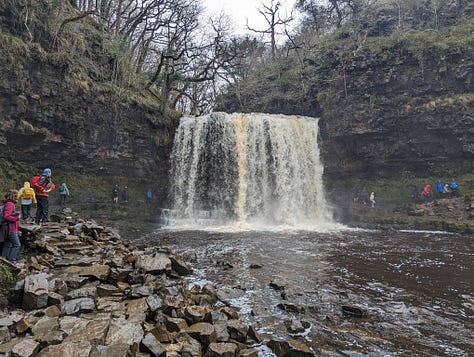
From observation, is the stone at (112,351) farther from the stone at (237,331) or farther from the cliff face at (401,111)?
the cliff face at (401,111)

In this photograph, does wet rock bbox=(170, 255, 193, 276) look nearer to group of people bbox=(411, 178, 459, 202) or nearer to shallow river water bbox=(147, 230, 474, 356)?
shallow river water bbox=(147, 230, 474, 356)

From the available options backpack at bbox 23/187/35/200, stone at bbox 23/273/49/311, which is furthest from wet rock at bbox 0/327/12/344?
backpack at bbox 23/187/35/200

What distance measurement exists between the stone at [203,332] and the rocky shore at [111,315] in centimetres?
1

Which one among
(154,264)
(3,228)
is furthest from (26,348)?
(154,264)

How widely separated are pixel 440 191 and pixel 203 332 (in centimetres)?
1973

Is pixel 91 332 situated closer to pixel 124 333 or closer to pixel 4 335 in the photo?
pixel 124 333

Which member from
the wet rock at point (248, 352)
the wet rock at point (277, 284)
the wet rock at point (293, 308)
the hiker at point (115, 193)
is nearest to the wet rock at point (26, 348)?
the wet rock at point (248, 352)

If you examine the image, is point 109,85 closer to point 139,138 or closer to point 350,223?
point 139,138

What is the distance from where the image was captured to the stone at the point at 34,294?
4.31 metres

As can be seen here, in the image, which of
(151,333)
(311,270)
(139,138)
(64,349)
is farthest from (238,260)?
(139,138)

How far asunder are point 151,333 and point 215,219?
52.3 ft

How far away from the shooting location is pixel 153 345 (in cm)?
362

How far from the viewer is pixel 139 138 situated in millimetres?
20938

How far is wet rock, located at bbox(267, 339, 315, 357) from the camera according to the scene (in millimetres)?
4027
